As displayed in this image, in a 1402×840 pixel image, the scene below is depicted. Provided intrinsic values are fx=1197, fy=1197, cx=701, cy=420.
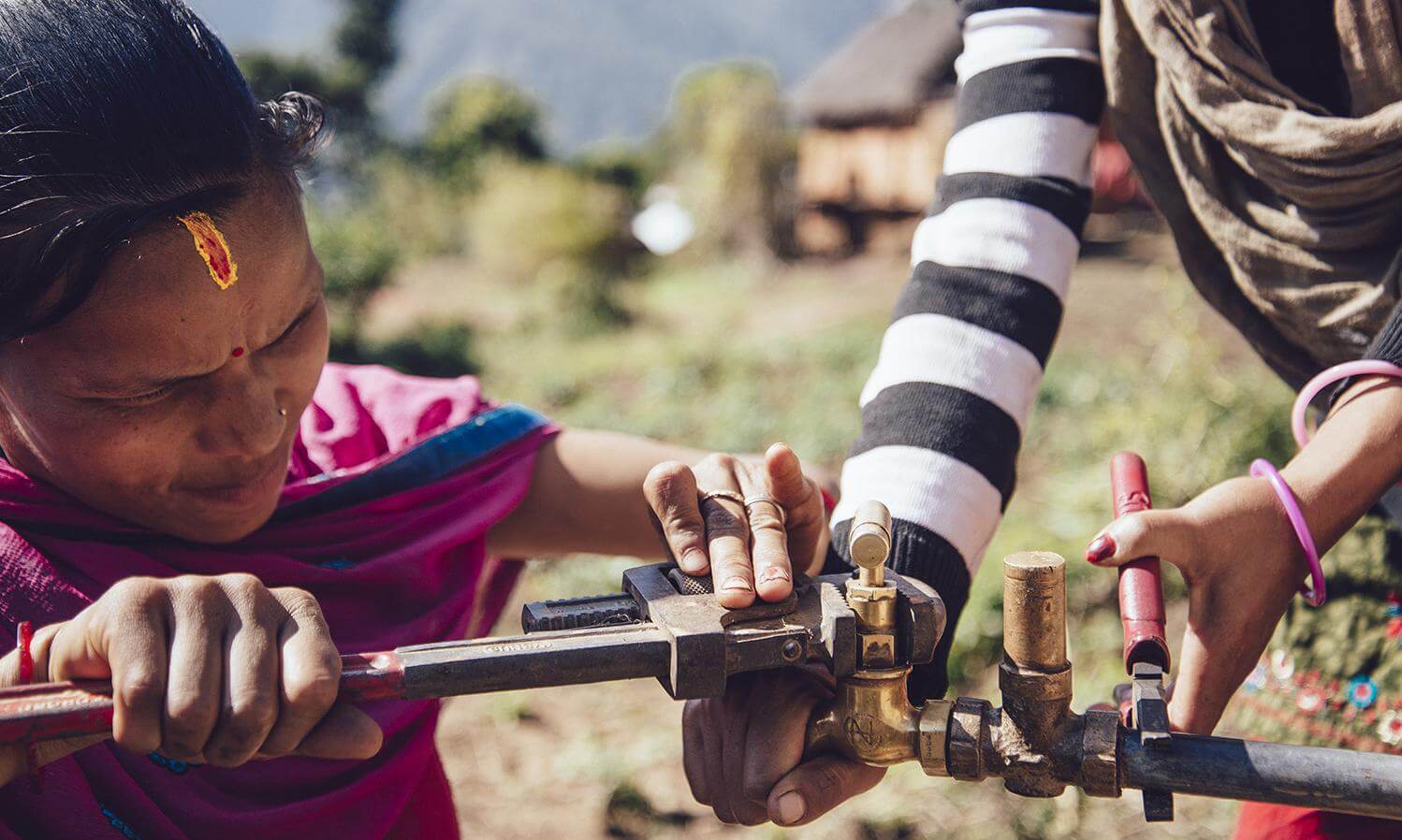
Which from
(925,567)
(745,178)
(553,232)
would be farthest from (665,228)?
(925,567)

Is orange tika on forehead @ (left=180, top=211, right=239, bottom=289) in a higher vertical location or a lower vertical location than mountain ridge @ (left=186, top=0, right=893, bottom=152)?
lower

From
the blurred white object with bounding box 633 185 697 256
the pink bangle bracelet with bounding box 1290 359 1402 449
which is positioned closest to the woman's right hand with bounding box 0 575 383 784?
the pink bangle bracelet with bounding box 1290 359 1402 449

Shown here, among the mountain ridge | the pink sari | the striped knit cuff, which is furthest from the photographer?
the mountain ridge

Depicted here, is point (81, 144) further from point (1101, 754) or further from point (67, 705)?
point (1101, 754)

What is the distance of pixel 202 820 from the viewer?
63.8 inches

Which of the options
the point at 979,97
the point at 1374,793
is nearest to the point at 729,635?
the point at 1374,793

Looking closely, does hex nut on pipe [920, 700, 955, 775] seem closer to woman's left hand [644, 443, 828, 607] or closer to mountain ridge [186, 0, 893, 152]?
woman's left hand [644, 443, 828, 607]

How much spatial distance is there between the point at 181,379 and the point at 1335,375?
4.77ft

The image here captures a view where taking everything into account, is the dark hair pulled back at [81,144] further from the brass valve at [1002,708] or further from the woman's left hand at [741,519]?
the brass valve at [1002,708]

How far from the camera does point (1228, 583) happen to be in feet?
4.71

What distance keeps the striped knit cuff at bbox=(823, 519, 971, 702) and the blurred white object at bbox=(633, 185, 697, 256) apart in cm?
1531

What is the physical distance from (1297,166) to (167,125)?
4.87 feet

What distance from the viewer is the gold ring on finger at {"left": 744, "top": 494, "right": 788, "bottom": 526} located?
1532 mm

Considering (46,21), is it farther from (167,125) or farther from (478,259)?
(478,259)
